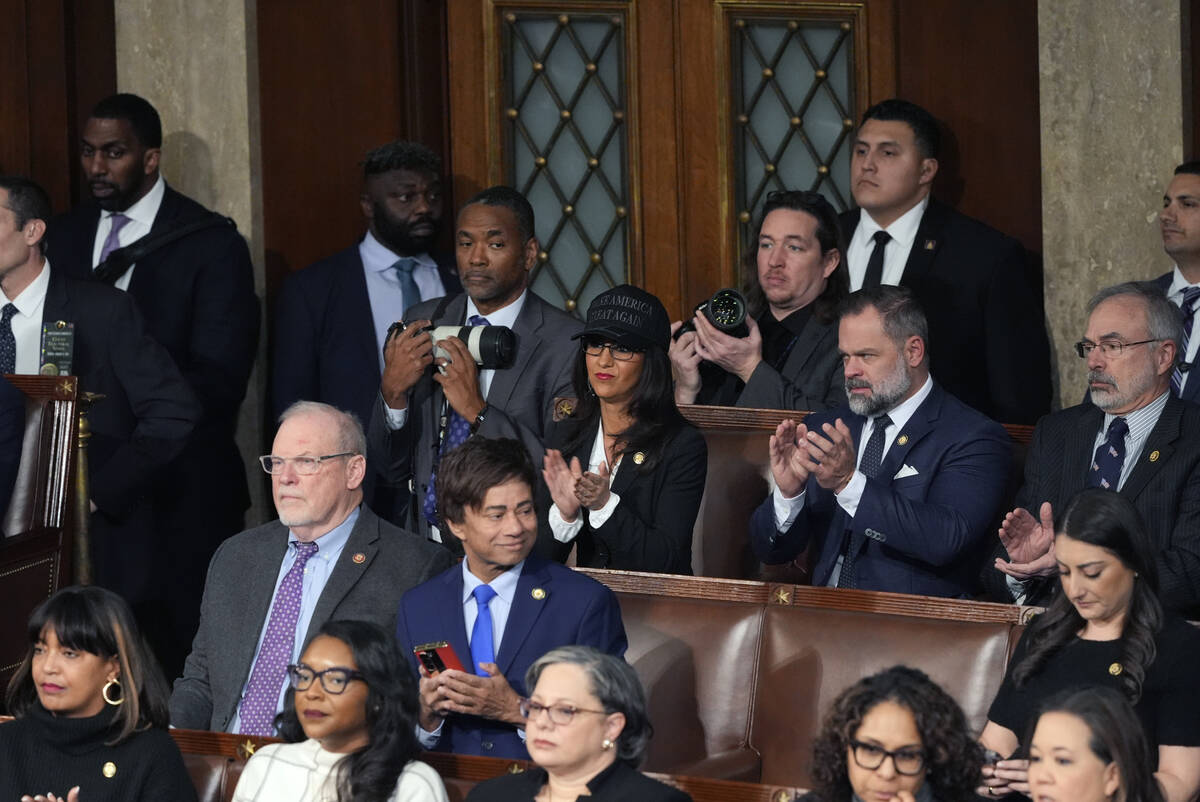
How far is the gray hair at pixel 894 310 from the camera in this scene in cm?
470

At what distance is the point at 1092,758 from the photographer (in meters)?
3.11

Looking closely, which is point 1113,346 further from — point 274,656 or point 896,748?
point 274,656

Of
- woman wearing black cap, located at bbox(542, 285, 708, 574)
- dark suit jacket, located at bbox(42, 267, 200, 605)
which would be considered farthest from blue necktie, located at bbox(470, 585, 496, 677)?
dark suit jacket, located at bbox(42, 267, 200, 605)

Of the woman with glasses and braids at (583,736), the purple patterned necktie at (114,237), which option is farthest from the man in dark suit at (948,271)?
the woman with glasses and braids at (583,736)

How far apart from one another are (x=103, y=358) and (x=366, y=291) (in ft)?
2.97

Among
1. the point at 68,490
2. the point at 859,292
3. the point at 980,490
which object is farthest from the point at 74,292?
the point at 980,490

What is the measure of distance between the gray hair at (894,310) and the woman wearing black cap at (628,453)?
476 mm

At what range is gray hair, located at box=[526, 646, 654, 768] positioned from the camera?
344cm

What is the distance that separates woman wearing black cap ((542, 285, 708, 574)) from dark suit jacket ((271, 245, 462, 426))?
1.38 m

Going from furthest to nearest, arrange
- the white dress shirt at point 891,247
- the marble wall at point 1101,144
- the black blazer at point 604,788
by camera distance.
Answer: the marble wall at point 1101,144 → the white dress shirt at point 891,247 → the black blazer at point 604,788

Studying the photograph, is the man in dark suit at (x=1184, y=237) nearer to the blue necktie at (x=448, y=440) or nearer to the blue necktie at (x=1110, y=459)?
the blue necktie at (x=1110, y=459)

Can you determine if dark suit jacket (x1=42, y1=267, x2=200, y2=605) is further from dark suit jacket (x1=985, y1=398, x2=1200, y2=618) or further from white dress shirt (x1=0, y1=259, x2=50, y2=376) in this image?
dark suit jacket (x1=985, y1=398, x2=1200, y2=618)

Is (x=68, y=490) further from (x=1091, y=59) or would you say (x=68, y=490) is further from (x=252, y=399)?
(x=1091, y=59)

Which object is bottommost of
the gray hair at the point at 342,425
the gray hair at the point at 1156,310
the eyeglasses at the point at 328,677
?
the eyeglasses at the point at 328,677
